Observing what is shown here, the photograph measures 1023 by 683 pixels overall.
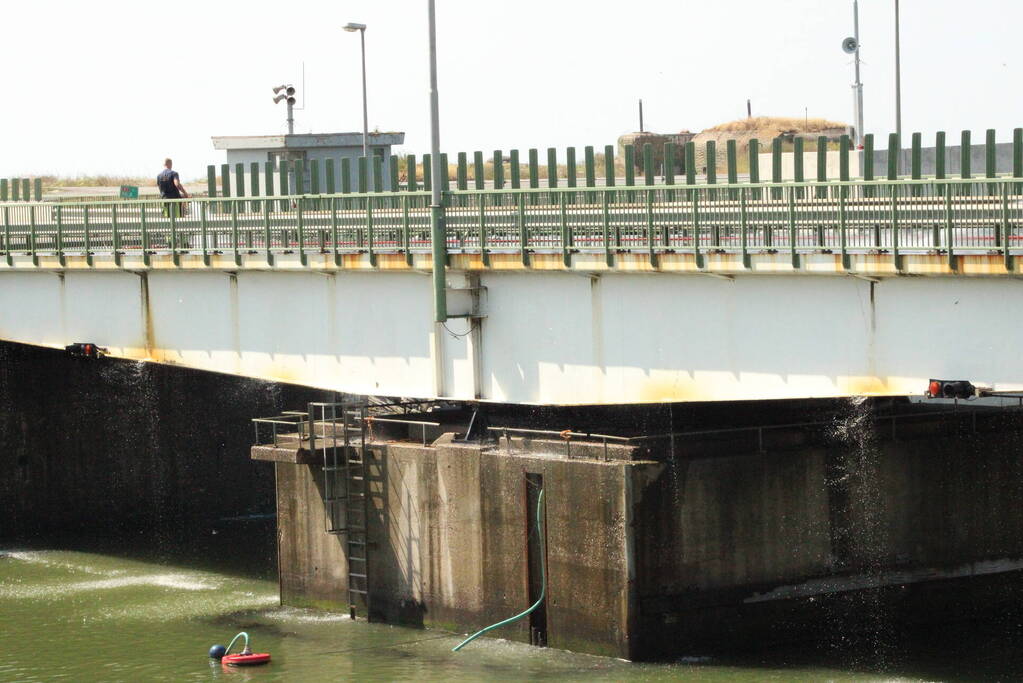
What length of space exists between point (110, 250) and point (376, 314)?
25.4 feet

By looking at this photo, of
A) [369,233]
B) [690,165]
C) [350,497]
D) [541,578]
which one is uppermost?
[690,165]

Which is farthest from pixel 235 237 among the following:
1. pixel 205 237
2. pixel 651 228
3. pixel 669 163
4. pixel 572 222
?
pixel 651 228

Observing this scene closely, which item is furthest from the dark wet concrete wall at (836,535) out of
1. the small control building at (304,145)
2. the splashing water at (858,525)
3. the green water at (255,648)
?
the small control building at (304,145)

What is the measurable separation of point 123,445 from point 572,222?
71.6 ft

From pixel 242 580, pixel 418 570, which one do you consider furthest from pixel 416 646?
pixel 242 580

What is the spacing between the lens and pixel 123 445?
149 ft

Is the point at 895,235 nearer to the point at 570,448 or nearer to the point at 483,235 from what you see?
the point at 570,448

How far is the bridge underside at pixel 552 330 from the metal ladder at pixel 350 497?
4.02ft

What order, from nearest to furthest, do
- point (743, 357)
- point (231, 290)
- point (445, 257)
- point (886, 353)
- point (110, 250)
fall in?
point (886, 353), point (743, 357), point (445, 257), point (231, 290), point (110, 250)

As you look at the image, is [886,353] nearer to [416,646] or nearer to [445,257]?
[445,257]

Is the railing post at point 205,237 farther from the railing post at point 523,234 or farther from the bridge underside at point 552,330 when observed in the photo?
the railing post at point 523,234

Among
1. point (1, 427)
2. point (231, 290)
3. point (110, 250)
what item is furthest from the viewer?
point (1, 427)

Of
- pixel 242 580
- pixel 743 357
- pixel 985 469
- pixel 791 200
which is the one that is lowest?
pixel 242 580

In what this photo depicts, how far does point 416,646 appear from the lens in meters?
29.3
